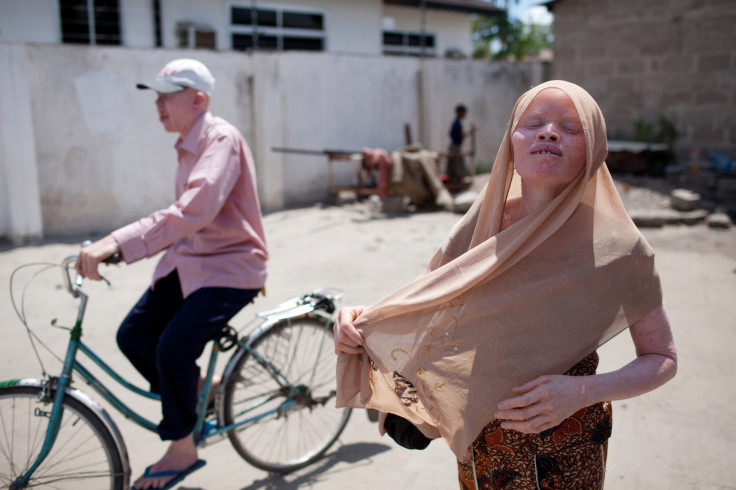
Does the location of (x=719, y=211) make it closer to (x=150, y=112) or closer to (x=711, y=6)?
(x=711, y=6)

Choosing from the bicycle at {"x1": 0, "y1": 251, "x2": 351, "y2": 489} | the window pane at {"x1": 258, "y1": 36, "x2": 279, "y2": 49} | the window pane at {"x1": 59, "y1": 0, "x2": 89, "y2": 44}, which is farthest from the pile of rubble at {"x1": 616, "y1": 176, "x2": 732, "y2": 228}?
the window pane at {"x1": 59, "y1": 0, "x2": 89, "y2": 44}

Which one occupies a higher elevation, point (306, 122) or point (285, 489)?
point (306, 122)

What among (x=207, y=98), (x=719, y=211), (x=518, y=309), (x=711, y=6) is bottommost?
(x=719, y=211)

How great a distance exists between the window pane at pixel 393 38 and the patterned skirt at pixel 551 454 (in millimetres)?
16808

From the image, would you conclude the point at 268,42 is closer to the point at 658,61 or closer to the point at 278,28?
the point at 278,28

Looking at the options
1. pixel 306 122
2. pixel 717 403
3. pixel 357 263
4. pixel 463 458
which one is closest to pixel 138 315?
pixel 463 458

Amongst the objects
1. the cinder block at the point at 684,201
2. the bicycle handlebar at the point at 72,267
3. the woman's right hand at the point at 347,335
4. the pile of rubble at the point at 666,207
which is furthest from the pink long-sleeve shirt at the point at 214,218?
the cinder block at the point at 684,201

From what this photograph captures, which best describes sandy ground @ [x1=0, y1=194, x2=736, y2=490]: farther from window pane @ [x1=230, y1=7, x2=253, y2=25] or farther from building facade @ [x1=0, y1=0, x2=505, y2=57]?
window pane @ [x1=230, y1=7, x2=253, y2=25]

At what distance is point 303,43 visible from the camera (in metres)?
15.0

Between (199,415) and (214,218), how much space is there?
91cm

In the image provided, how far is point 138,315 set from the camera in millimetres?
2787

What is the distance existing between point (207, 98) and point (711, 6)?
1126 centimetres

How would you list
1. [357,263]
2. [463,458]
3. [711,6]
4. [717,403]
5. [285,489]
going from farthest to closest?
[711,6]
[357,263]
[717,403]
[285,489]
[463,458]

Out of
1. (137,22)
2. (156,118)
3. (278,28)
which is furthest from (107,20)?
(156,118)
